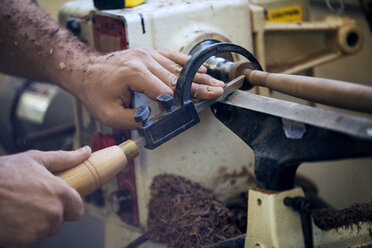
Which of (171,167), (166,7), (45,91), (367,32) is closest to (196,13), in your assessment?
(166,7)

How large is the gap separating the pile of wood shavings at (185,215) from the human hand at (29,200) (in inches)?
11.9

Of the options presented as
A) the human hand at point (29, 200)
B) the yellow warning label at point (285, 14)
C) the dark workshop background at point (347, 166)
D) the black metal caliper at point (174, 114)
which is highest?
the yellow warning label at point (285, 14)

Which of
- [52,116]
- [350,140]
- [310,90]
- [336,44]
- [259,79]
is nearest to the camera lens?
[350,140]

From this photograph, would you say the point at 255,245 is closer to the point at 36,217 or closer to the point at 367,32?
the point at 36,217

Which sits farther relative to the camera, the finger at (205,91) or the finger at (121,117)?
the finger at (121,117)

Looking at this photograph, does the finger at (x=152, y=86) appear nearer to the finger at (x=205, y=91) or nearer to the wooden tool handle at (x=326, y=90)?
the finger at (x=205, y=91)

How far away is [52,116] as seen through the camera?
1.86 meters

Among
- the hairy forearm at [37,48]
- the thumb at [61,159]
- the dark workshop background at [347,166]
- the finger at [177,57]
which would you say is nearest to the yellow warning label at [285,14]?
the dark workshop background at [347,166]

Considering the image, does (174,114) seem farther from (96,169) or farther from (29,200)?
(29,200)

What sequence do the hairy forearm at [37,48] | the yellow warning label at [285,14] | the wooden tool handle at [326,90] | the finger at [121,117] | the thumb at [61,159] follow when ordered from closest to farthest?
1. the wooden tool handle at [326,90]
2. the thumb at [61,159]
3. the finger at [121,117]
4. the hairy forearm at [37,48]
5. the yellow warning label at [285,14]

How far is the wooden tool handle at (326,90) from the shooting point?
2.00ft

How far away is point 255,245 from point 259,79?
12.0 inches

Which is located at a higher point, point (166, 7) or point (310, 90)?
point (166, 7)

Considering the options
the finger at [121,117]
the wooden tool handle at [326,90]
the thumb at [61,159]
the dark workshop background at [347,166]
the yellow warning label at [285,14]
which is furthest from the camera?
the dark workshop background at [347,166]
